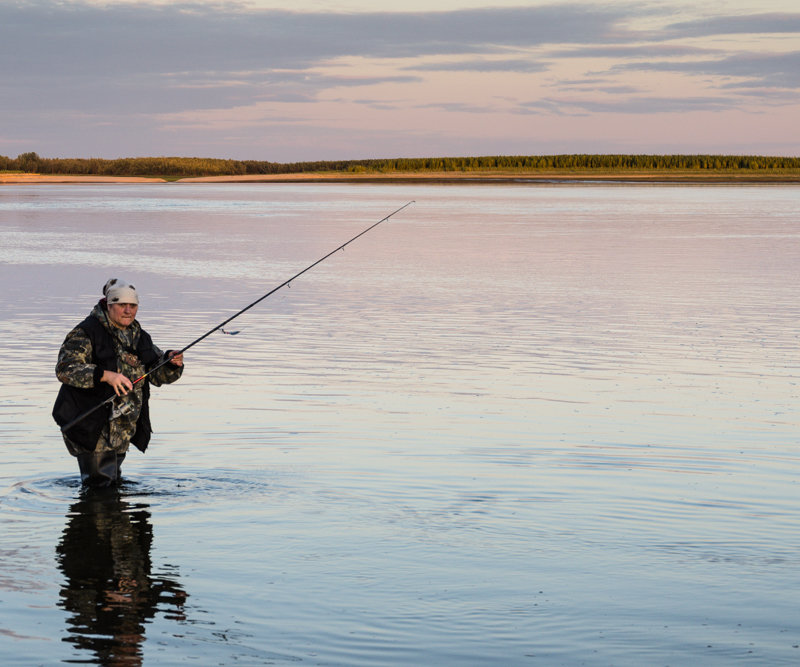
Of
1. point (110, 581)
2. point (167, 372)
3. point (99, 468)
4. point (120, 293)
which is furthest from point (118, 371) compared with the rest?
point (110, 581)

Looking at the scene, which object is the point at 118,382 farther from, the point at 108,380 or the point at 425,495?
the point at 425,495

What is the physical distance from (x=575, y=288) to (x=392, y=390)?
9642 millimetres

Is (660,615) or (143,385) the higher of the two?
(143,385)

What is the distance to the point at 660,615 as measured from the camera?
5.27 m

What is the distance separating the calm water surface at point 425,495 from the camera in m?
5.11

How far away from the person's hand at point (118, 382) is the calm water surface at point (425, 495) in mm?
710

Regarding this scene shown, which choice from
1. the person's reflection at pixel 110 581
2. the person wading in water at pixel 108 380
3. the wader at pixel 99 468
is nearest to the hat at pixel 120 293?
the person wading in water at pixel 108 380

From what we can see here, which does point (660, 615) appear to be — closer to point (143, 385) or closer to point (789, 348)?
point (143, 385)

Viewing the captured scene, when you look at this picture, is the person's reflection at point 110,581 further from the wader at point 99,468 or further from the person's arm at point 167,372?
the person's arm at point 167,372

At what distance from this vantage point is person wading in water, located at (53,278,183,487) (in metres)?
6.98

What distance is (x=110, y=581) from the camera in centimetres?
580

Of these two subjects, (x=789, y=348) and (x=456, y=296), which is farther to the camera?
(x=456, y=296)

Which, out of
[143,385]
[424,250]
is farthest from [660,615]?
[424,250]

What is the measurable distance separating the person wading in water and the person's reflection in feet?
0.94
